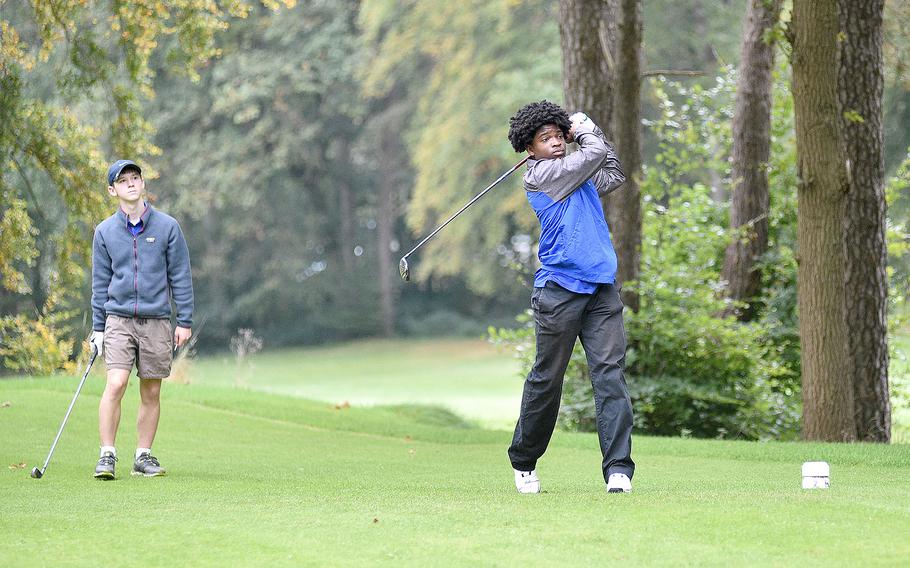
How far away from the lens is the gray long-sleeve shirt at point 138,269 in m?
7.95

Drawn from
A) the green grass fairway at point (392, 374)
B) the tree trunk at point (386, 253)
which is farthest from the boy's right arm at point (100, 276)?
the tree trunk at point (386, 253)

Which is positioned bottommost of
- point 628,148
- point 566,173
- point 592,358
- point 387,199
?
point 592,358

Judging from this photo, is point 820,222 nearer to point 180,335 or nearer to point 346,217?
point 180,335

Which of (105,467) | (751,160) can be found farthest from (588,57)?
(105,467)

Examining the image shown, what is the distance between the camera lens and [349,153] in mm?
48969

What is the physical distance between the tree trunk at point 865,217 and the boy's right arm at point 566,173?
5.84 meters

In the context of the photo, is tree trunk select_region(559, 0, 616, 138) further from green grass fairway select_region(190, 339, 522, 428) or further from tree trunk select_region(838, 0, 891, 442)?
green grass fairway select_region(190, 339, 522, 428)

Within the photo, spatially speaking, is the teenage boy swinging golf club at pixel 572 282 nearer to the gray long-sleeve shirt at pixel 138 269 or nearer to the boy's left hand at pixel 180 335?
the boy's left hand at pixel 180 335

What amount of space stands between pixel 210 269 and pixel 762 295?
32389mm

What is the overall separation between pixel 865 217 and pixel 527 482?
6.28 meters

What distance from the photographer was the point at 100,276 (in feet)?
26.3

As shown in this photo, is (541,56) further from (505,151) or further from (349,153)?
(349,153)

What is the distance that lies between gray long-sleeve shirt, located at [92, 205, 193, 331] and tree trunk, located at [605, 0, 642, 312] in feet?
19.5

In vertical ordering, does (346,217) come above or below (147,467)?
above
